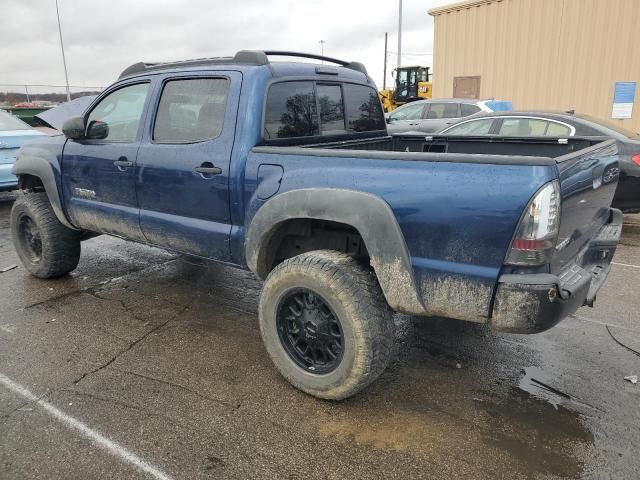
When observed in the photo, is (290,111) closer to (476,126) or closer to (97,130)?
(97,130)

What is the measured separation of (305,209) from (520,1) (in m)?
14.5

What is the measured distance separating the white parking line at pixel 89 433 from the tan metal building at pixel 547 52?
48.6 feet

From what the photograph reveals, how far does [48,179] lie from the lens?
4547mm

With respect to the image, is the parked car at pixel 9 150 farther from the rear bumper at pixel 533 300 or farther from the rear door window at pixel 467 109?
the rear door window at pixel 467 109

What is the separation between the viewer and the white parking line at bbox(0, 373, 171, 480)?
7.95 feet

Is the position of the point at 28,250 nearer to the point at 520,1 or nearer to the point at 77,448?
the point at 77,448

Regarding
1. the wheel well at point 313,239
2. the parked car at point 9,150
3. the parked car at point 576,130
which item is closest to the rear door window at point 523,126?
the parked car at point 576,130

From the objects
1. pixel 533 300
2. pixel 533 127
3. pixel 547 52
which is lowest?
pixel 533 300

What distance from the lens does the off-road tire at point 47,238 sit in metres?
4.79

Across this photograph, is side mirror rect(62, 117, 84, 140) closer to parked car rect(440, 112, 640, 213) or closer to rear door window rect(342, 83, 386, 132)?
rear door window rect(342, 83, 386, 132)

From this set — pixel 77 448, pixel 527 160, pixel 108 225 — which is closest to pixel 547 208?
pixel 527 160

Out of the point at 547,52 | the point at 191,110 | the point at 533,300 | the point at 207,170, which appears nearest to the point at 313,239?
the point at 207,170

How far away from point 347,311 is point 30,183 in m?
3.86

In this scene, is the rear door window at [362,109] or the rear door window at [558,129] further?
the rear door window at [558,129]
